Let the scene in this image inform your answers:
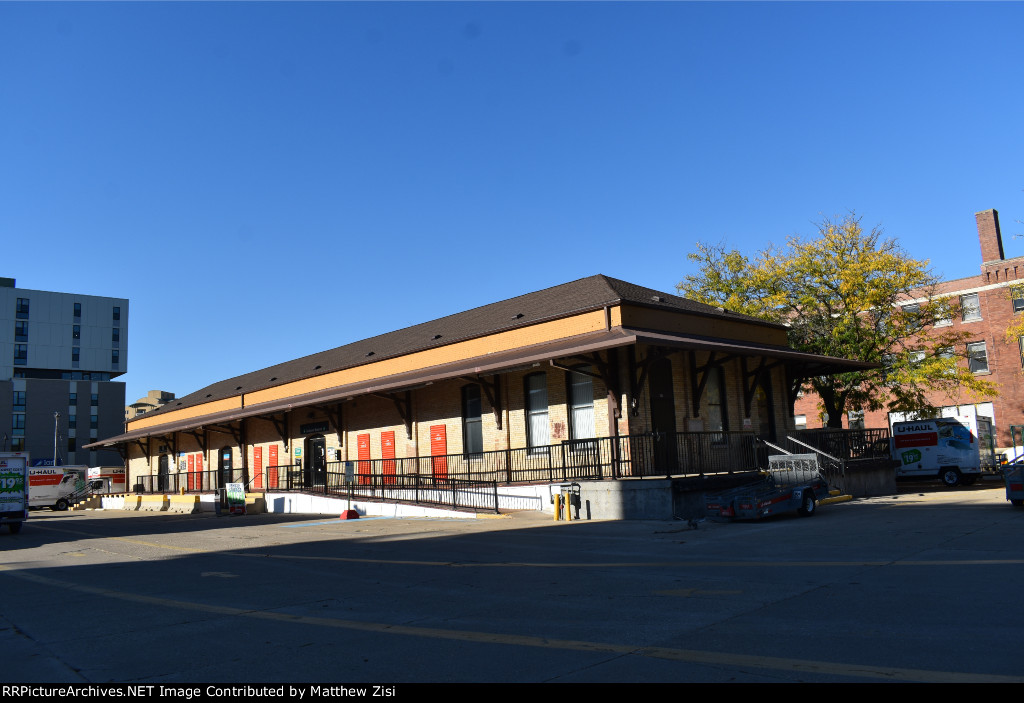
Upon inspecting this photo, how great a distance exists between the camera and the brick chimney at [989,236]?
46.6 metres

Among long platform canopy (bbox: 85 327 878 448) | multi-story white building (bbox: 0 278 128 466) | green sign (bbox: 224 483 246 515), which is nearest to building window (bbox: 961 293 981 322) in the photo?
long platform canopy (bbox: 85 327 878 448)

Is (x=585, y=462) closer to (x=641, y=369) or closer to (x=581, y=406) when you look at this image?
(x=581, y=406)

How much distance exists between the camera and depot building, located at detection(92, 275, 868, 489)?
20828mm

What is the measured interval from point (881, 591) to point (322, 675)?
604 cm

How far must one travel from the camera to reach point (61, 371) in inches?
4311

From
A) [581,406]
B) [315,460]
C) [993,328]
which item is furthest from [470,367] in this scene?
[993,328]

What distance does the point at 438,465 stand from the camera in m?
26.3

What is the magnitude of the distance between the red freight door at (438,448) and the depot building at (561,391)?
0.05 meters

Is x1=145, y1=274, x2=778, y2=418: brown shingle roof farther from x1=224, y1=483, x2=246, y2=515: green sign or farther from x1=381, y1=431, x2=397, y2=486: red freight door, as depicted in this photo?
x1=224, y1=483, x2=246, y2=515: green sign

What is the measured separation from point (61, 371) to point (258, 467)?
293 feet

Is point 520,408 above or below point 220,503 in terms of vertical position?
above

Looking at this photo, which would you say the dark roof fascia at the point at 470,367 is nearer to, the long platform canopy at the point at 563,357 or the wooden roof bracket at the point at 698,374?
the long platform canopy at the point at 563,357
